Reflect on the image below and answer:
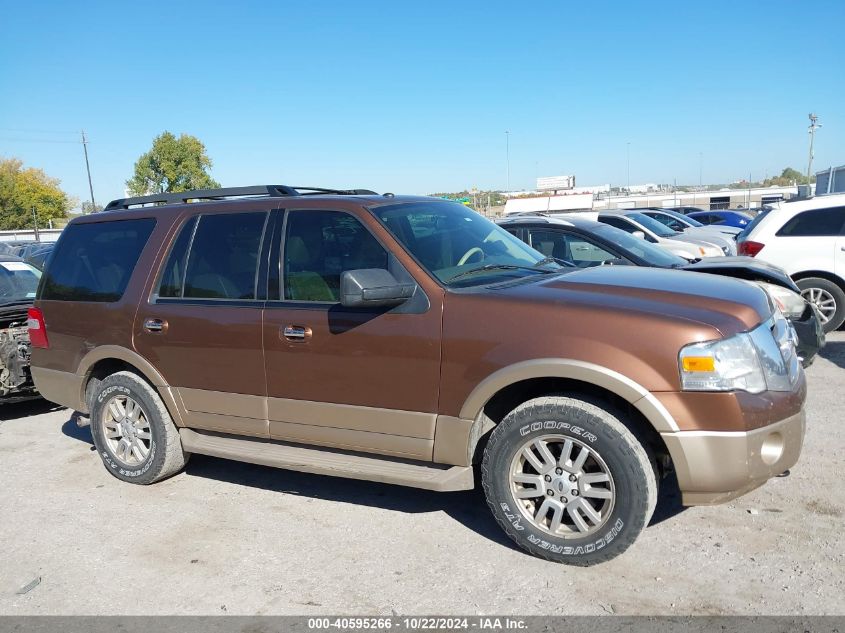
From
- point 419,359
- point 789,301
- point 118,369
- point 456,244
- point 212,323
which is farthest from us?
point 789,301

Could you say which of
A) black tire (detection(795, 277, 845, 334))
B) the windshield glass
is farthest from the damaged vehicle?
the windshield glass

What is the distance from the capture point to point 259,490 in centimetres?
494

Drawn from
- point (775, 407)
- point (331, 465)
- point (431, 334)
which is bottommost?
point (331, 465)

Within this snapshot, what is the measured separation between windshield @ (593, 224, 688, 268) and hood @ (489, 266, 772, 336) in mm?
3588

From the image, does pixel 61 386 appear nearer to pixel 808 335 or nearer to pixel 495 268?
pixel 495 268

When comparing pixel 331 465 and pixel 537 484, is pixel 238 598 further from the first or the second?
pixel 537 484

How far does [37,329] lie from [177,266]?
1619 mm

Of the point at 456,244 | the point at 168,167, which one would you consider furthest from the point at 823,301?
the point at 168,167

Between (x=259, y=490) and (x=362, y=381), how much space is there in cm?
152

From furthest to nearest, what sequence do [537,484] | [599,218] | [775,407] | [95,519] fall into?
[599,218]
[95,519]
[537,484]
[775,407]

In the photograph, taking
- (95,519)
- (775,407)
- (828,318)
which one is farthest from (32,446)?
(828,318)

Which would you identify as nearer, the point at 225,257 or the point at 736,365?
the point at 736,365

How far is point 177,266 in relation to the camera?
485cm

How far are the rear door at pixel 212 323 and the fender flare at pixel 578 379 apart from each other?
59.7 inches
